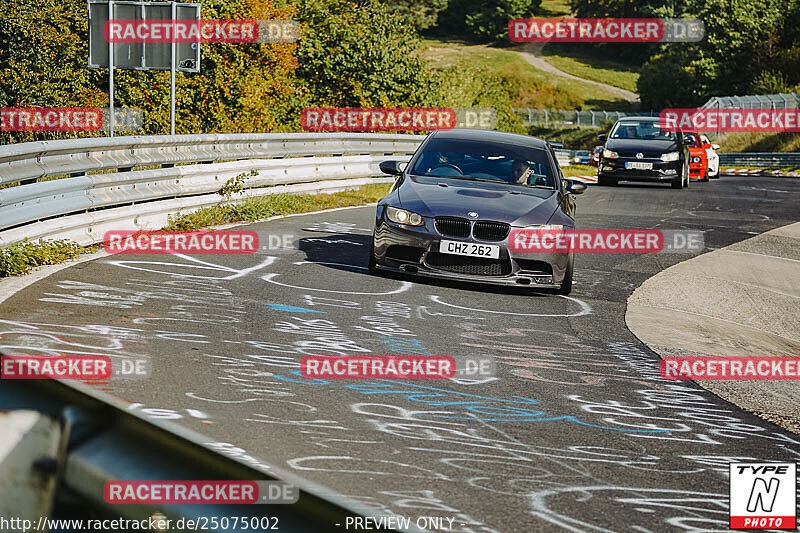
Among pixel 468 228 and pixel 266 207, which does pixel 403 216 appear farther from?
pixel 266 207

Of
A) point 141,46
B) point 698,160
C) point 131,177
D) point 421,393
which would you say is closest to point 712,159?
point 698,160

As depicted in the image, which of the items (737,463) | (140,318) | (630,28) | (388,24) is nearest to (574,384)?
(737,463)

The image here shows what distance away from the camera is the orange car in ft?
96.3

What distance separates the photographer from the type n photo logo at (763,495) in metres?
3.91

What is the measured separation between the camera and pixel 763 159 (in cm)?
4897

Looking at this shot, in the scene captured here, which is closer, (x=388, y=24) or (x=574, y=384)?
(x=574, y=384)

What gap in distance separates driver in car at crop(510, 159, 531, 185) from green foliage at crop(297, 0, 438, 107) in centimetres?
2677

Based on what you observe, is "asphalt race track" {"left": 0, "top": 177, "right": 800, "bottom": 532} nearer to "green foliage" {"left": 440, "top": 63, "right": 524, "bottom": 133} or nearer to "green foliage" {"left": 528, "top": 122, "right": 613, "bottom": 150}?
"green foliage" {"left": 440, "top": 63, "right": 524, "bottom": 133}

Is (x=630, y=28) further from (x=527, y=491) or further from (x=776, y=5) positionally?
(x=527, y=491)

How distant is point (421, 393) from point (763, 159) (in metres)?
46.7

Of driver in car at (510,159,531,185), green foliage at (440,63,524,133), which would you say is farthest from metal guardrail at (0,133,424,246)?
green foliage at (440,63,524,133)

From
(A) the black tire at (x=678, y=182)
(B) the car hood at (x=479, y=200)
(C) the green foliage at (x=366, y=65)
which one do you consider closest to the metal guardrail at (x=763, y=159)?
(C) the green foliage at (x=366, y=65)

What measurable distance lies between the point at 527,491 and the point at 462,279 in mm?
5384

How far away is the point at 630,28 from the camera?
416 ft
